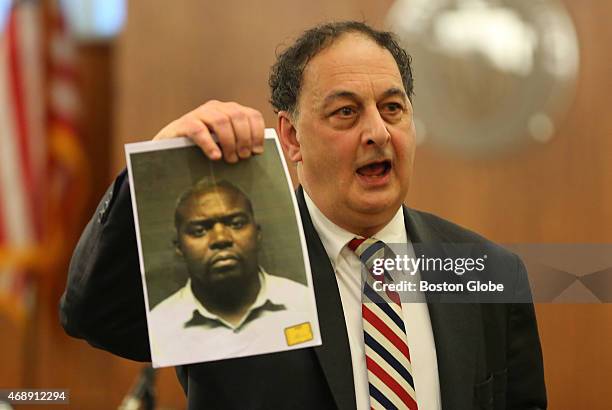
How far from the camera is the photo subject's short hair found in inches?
38.3

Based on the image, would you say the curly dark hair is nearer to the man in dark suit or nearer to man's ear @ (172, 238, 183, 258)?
the man in dark suit

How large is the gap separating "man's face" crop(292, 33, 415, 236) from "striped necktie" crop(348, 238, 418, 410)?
3.7 inches

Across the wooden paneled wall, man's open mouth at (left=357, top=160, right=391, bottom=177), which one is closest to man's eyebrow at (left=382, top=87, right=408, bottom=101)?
man's open mouth at (left=357, top=160, right=391, bottom=177)

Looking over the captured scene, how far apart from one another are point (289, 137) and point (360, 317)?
15.5 inches

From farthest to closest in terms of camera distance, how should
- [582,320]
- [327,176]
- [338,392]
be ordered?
[582,320] → [327,176] → [338,392]

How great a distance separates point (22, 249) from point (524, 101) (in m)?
2.09

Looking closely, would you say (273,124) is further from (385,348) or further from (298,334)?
(298,334)

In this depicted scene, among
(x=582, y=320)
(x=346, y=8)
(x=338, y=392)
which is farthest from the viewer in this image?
(x=346, y=8)

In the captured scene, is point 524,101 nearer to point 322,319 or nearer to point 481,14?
point 481,14

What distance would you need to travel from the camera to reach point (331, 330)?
1183 mm

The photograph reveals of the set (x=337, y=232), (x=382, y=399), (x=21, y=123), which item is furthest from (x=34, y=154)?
(x=382, y=399)

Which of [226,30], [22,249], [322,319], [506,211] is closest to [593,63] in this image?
[506,211]

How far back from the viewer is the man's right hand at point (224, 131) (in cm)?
97

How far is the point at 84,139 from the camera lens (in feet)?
10.4
